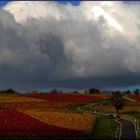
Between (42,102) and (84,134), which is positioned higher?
(42,102)

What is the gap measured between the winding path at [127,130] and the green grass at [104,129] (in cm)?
130

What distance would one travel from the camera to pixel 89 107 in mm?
127250

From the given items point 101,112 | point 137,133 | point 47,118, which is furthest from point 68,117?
point 101,112

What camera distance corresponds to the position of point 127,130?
250ft

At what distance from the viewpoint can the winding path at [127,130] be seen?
6916cm

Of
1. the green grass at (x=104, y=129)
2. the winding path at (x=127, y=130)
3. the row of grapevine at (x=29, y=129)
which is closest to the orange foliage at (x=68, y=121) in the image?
the green grass at (x=104, y=129)

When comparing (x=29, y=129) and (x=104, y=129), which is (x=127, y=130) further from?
(x=29, y=129)

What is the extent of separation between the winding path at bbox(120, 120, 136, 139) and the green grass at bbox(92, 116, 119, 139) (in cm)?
130

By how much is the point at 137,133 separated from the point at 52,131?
11923mm

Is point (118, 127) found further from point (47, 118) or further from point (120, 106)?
point (120, 106)

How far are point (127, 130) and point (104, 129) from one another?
3232 mm

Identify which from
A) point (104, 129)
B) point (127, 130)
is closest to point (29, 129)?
point (104, 129)

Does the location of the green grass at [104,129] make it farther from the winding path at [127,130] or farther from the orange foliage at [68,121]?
the winding path at [127,130]

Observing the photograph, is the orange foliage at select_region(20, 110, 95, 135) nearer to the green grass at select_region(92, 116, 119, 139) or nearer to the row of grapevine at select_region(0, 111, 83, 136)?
the green grass at select_region(92, 116, 119, 139)
